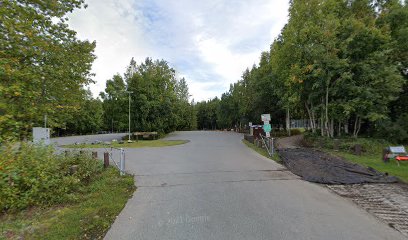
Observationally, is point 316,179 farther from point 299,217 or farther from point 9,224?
point 9,224

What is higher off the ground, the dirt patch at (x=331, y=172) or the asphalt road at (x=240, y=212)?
the dirt patch at (x=331, y=172)

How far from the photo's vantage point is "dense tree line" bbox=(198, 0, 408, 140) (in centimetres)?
1411

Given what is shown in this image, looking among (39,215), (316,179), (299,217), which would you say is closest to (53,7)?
(39,215)

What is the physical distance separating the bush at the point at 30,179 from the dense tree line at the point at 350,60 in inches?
590

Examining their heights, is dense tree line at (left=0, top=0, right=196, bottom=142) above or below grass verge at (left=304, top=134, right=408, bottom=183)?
above

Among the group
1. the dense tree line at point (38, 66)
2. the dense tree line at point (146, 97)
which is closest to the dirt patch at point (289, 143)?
the dense tree line at point (38, 66)

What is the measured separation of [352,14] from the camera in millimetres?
16281

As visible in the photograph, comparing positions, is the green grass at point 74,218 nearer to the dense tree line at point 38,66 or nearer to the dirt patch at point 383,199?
the dense tree line at point 38,66

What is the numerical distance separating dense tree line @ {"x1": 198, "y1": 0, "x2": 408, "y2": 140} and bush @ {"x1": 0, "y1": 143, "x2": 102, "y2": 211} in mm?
14981

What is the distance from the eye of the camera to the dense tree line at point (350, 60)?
14109 mm

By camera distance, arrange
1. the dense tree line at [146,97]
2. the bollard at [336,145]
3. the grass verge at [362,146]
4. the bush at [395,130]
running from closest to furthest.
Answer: the grass verge at [362,146], the bollard at [336,145], the bush at [395,130], the dense tree line at [146,97]

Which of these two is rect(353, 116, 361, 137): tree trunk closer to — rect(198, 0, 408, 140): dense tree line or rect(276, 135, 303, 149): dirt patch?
rect(198, 0, 408, 140): dense tree line

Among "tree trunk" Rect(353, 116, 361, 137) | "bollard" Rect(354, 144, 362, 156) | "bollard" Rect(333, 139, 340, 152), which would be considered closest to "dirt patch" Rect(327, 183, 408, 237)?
"bollard" Rect(354, 144, 362, 156)

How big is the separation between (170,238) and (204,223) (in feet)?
2.42
